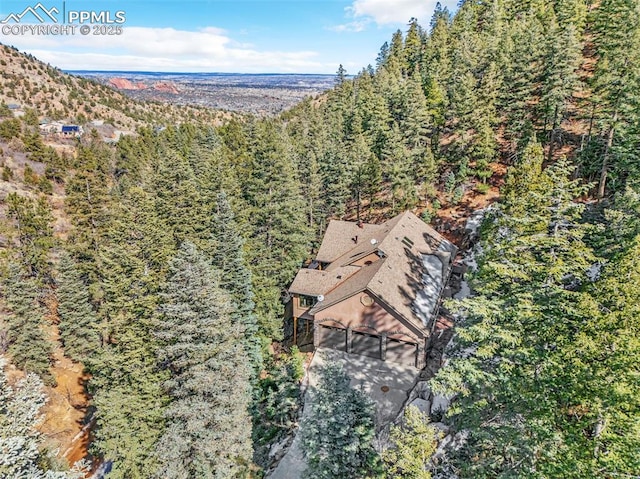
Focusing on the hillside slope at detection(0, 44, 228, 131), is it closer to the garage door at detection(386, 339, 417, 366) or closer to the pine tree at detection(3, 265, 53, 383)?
the pine tree at detection(3, 265, 53, 383)

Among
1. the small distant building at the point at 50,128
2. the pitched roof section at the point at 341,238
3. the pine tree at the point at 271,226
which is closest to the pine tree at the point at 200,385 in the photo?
the pine tree at the point at 271,226

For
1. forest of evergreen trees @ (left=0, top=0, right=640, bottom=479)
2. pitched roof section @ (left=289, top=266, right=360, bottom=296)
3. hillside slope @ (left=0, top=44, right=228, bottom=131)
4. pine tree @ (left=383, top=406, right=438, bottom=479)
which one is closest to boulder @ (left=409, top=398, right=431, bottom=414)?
forest of evergreen trees @ (left=0, top=0, right=640, bottom=479)

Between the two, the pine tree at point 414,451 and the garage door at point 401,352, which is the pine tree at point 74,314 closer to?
the garage door at point 401,352

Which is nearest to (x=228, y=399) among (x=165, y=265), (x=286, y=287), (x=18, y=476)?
(x=18, y=476)

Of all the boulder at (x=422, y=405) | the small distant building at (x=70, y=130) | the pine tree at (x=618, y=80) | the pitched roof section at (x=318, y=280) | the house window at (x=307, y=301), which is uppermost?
the pine tree at (x=618, y=80)

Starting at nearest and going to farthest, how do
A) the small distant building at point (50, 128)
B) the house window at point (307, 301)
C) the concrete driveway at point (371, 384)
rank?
1. the concrete driveway at point (371, 384)
2. the house window at point (307, 301)
3. the small distant building at point (50, 128)

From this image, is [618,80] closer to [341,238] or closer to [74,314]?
[341,238]

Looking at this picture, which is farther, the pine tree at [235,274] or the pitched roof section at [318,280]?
the pitched roof section at [318,280]

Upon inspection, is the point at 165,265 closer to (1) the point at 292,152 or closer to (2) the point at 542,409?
(2) the point at 542,409
